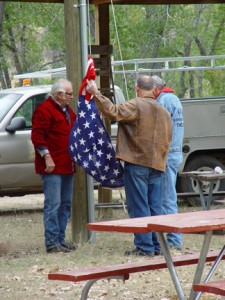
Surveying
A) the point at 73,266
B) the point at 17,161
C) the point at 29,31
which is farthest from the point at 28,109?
the point at 29,31

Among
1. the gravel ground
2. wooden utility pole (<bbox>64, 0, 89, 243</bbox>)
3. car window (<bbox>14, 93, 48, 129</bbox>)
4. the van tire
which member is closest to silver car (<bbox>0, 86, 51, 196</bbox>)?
car window (<bbox>14, 93, 48, 129</bbox>)

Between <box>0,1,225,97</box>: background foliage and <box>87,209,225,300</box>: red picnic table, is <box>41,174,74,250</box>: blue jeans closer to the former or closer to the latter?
<box>87,209,225,300</box>: red picnic table

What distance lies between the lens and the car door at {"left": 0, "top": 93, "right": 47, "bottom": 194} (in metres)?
14.3

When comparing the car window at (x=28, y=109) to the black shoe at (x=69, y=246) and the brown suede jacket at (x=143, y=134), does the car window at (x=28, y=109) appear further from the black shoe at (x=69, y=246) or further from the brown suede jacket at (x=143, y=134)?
the brown suede jacket at (x=143, y=134)

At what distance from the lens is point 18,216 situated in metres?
14.7

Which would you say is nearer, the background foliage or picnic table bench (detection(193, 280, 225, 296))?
picnic table bench (detection(193, 280, 225, 296))

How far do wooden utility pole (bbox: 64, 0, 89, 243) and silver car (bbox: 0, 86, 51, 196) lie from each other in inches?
141

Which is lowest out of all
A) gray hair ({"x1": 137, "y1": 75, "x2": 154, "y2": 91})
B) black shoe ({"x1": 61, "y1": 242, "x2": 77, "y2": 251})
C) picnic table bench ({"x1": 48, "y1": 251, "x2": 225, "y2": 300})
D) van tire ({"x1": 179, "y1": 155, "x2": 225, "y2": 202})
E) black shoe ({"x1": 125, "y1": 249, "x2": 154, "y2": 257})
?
van tire ({"x1": 179, "y1": 155, "x2": 225, "y2": 202})

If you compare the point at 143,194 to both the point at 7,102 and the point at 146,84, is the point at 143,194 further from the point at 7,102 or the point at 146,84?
the point at 7,102

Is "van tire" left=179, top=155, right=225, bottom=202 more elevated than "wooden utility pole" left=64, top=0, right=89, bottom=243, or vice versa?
"wooden utility pole" left=64, top=0, right=89, bottom=243

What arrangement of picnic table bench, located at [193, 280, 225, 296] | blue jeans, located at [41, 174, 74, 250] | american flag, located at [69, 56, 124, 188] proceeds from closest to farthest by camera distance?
picnic table bench, located at [193, 280, 225, 296] < american flag, located at [69, 56, 124, 188] < blue jeans, located at [41, 174, 74, 250]

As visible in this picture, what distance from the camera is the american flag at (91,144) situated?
10.1 m

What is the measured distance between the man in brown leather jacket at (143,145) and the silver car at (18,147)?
4.58 metres

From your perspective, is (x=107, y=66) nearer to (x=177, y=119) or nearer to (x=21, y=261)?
(x=177, y=119)
